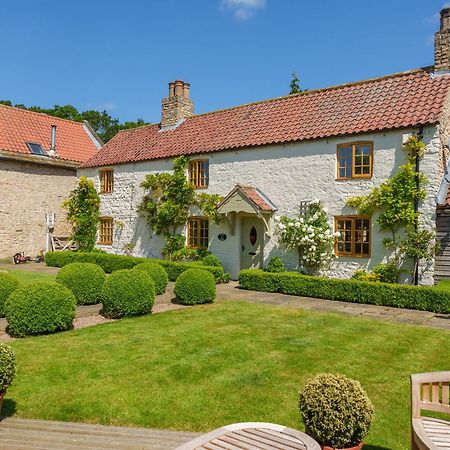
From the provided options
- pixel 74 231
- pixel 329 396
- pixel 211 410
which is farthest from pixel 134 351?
pixel 74 231

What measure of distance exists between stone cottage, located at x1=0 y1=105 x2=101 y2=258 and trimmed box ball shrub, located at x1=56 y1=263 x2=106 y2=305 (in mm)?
14360

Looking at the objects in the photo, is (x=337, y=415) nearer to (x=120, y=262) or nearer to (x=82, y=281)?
(x=82, y=281)

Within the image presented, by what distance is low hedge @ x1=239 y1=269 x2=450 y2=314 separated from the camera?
12.2 metres

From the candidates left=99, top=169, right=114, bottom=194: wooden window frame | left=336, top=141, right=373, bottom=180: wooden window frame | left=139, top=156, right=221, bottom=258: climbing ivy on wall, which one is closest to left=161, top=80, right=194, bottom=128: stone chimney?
left=139, top=156, right=221, bottom=258: climbing ivy on wall

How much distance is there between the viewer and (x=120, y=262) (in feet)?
65.8

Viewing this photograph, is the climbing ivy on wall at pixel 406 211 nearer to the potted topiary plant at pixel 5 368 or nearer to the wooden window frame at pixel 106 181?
the potted topiary plant at pixel 5 368

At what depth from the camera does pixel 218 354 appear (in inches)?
311

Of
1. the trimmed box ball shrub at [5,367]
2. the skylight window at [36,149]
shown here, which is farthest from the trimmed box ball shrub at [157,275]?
the skylight window at [36,149]

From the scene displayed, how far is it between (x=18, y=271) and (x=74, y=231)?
646 cm

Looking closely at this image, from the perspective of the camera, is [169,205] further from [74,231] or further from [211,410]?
[211,410]

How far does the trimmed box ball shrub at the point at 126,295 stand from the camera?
10812 mm

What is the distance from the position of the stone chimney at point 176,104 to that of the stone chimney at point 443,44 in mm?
12667

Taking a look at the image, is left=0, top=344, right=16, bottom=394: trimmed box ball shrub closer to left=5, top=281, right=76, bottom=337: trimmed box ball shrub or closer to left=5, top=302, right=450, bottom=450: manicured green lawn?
left=5, top=302, right=450, bottom=450: manicured green lawn

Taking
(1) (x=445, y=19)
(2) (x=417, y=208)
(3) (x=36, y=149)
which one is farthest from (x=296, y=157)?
(3) (x=36, y=149)
